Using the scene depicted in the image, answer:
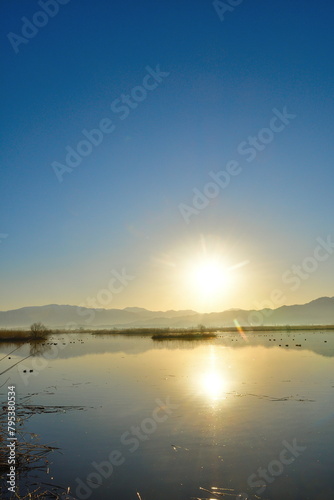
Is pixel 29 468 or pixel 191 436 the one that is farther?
pixel 191 436

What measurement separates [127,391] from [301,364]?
18.6m

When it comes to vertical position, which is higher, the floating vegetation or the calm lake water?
the floating vegetation

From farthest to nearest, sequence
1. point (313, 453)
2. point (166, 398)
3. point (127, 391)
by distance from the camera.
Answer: point (127, 391) → point (166, 398) → point (313, 453)

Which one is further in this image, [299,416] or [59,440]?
[299,416]

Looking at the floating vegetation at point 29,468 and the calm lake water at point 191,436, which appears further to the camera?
the calm lake water at point 191,436

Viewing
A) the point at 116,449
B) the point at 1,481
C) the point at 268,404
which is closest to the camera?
the point at 1,481

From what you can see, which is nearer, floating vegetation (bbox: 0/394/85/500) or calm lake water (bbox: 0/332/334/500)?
floating vegetation (bbox: 0/394/85/500)

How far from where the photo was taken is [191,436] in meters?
14.8

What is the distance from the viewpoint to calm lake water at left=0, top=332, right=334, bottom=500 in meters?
10.6

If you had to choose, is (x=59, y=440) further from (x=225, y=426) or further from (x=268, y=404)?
(x=268, y=404)

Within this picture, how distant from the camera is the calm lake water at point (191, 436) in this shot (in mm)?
10633

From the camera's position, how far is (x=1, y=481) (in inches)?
424

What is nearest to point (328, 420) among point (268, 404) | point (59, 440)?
point (268, 404)

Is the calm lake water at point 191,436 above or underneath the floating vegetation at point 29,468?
underneath
